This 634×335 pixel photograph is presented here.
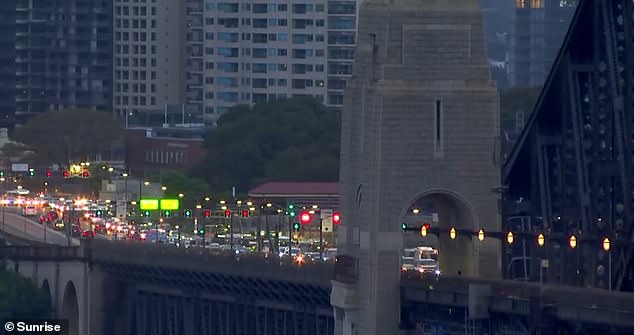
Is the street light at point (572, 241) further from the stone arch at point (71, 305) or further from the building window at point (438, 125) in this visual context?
the stone arch at point (71, 305)

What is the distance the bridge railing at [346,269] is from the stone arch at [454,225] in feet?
7.51

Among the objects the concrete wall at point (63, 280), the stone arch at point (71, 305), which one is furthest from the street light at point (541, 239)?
the stone arch at point (71, 305)

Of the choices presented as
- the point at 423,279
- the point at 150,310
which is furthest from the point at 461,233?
the point at 150,310

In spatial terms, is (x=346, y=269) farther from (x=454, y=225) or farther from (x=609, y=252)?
(x=609, y=252)

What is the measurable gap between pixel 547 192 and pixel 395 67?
22.5 ft

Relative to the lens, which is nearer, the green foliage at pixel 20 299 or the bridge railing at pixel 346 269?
the bridge railing at pixel 346 269

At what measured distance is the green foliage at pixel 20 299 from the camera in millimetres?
175500

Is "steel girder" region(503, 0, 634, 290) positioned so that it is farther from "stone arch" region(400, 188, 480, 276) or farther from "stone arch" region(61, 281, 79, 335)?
"stone arch" region(61, 281, 79, 335)

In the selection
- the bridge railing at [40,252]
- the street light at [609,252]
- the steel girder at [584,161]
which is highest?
the steel girder at [584,161]

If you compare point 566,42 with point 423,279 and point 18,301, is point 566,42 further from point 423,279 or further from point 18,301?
point 18,301

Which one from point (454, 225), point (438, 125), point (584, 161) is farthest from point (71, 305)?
point (584, 161)

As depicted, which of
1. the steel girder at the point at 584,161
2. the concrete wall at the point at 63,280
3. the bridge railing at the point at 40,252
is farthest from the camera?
the bridge railing at the point at 40,252

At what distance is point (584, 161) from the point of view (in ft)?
385

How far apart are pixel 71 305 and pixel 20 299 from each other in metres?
3.51
